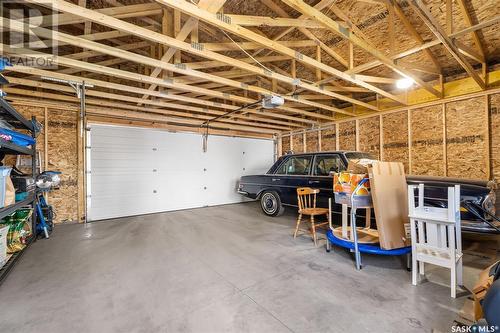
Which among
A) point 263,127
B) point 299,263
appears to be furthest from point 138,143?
point 299,263

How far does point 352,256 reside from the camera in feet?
9.77

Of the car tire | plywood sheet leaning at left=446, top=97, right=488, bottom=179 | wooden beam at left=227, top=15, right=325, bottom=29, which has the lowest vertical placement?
the car tire

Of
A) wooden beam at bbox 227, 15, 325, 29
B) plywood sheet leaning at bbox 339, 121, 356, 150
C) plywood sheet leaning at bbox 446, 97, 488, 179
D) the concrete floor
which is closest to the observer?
the concrete floor

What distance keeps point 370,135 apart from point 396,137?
62 cm

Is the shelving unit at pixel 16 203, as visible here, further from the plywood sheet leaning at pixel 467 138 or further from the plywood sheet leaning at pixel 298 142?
the plywood sheet leaning at pixel 467 138

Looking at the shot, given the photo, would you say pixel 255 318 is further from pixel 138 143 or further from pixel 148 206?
pixel 138 143

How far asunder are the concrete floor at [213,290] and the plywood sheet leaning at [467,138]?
2094mm

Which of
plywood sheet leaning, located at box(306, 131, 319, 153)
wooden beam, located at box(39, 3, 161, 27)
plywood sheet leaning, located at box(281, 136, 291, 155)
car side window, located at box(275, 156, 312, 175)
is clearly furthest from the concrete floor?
plywood sheet leaning, located at box(281, 136, 291, 155)

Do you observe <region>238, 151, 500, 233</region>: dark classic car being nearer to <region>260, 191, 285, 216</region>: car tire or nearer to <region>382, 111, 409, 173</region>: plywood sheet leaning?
<region>260, 191, 285, 216</region>: car tire

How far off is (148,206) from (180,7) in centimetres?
527

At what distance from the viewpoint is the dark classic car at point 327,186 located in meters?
2.76

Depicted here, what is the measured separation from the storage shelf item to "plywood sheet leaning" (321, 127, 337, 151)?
4.42m

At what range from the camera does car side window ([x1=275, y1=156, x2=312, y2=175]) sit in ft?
15.7

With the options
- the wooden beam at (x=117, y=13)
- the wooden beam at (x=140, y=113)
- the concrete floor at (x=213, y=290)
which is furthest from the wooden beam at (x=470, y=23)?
the wooden beam at (x=140, y=113)
